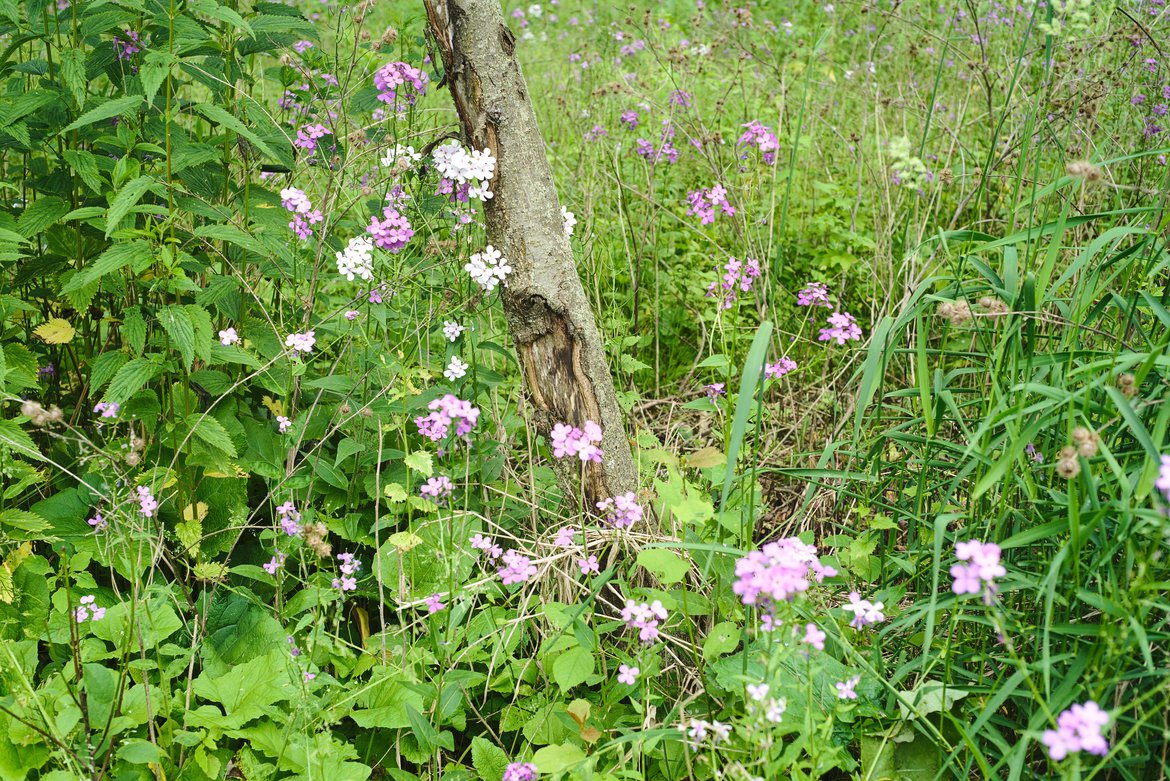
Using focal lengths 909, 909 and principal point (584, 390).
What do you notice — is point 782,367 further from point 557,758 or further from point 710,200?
point 557,758

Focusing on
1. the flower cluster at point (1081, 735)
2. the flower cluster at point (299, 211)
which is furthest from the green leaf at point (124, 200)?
the flower cluster at point (1081, 735)

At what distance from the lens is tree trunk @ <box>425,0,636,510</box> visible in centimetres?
225

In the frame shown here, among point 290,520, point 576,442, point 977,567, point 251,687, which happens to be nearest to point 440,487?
point 576,442

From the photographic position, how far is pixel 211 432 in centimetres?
220

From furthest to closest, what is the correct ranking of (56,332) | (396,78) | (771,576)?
(396,78)
(56,332)
(771,576)

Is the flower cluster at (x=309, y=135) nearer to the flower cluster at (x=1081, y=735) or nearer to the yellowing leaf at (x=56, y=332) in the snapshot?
the yellowing leaf at (x=56, y=332)

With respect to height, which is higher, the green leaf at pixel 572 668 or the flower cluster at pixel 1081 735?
the flower cluster at pixel 1081 735

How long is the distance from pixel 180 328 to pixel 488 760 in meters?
1.18

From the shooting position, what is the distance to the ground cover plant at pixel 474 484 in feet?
5.36

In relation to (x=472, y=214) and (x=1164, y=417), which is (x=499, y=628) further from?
(x=1164, y=417)

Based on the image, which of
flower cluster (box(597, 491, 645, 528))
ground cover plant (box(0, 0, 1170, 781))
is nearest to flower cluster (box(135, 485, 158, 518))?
ground cover plant (box(0, 0, 1170, 781))

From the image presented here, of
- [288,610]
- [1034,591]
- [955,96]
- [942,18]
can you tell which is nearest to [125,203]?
[288,610]

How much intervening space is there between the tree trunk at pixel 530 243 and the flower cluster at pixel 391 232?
0.71 ft

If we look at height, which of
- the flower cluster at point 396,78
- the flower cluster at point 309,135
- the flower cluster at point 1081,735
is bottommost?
the flower cluster at point 1081,735
